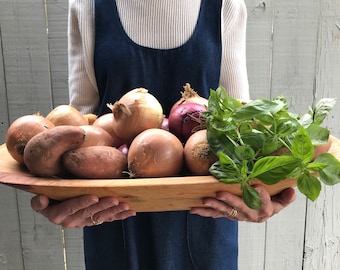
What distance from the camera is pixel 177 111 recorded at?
0.50 meters

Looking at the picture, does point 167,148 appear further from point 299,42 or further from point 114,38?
point 299,42

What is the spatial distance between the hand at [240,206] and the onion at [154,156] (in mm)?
56

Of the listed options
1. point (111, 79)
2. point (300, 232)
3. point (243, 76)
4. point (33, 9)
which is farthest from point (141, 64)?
point (300, 232)

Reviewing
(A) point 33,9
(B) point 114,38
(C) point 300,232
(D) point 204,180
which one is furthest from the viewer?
(C) point 300,232

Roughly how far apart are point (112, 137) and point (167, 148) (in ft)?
0.30

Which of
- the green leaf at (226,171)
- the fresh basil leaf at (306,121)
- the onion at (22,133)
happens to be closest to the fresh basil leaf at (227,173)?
the green leaf at (226,171)

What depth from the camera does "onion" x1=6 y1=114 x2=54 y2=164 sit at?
475mm

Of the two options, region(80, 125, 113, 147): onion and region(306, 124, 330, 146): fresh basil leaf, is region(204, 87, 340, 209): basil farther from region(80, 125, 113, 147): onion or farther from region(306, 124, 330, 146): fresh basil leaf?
region(80, 125, 113, 147): onion

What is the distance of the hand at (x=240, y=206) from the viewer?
1.48 ft

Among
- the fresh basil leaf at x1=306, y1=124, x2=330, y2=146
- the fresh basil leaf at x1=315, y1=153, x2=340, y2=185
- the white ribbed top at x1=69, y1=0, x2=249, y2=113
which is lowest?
the fresh basil leaf at x1=315, y1=153, x2=340, y2=185

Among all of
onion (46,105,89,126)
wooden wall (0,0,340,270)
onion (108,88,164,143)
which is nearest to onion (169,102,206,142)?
onion (108,88,164,143)

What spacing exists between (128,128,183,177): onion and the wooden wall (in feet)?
1.71

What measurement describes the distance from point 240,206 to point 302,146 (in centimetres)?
11

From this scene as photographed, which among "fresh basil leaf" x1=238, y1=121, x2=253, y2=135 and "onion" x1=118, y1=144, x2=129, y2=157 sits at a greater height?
"fresh basil leaf" x1=238, y1=121, x2=253, y2=135
